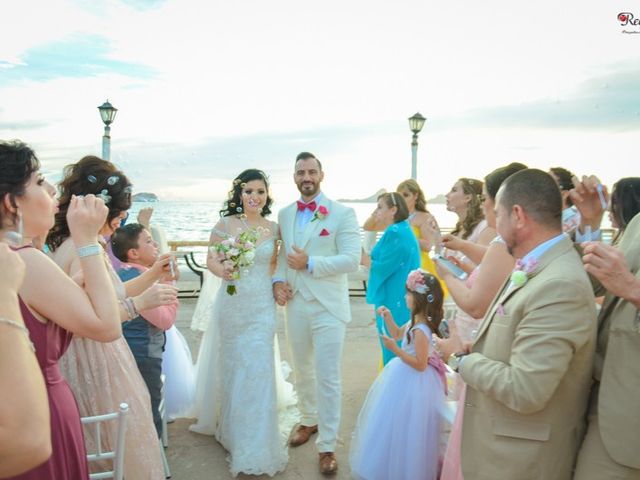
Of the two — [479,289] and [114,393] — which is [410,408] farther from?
[114,393]

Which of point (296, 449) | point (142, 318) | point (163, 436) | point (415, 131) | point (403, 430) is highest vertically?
point (415, 131)

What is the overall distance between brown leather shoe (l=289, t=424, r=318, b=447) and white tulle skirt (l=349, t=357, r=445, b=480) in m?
0.80

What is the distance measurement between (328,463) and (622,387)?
7.96 ft

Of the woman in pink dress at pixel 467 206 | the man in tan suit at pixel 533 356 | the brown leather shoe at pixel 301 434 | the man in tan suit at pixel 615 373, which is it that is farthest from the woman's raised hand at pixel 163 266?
the woman in pink dress at pixel 467 206

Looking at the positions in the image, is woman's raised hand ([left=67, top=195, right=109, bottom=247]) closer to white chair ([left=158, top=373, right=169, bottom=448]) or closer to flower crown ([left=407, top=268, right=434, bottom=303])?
white chair ([left=158, top=373, right=169, bottom=448])

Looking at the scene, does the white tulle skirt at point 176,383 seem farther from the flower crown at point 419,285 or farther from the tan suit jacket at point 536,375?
the tan suit jacket at point 536,375

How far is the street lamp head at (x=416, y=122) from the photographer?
12297 millimetres

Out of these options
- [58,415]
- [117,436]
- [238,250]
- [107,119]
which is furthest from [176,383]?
[107,119]

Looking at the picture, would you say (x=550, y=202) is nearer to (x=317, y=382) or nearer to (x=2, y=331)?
(x=2, y=331)

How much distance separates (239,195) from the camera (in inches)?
168

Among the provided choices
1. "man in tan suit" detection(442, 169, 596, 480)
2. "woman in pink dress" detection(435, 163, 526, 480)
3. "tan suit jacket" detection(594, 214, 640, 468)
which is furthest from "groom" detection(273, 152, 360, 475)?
"tan suit jacket" detection(594, 214, 640, 468)

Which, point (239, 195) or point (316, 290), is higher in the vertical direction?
point (239, 195)

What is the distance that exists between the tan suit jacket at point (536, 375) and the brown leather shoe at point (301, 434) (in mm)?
2212

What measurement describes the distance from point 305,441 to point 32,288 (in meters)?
3.13
